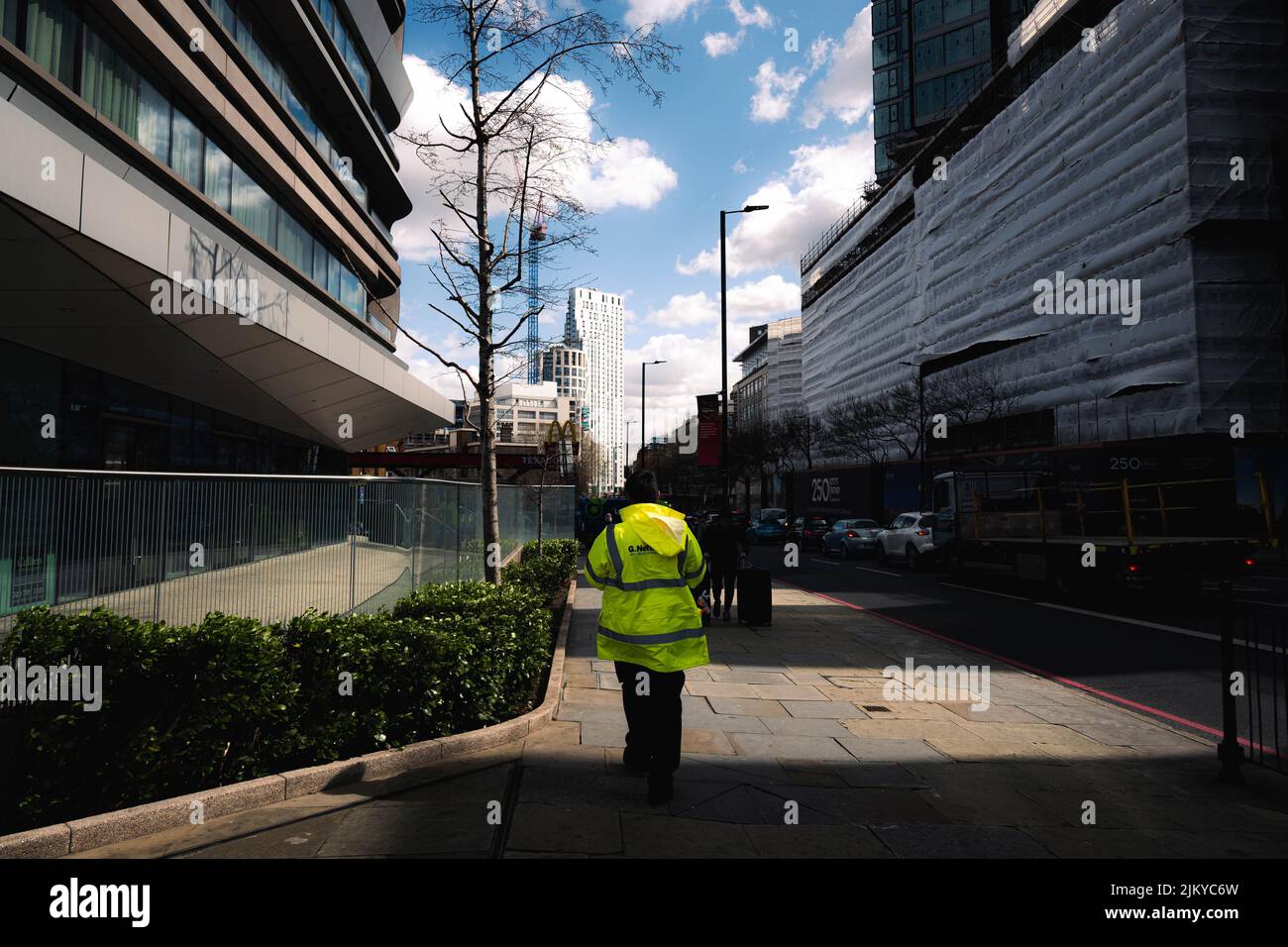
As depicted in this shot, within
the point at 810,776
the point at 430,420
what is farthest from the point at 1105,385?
the point at 810,776

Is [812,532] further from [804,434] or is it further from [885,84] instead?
[885,84]

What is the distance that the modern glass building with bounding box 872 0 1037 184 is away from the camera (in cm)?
6041

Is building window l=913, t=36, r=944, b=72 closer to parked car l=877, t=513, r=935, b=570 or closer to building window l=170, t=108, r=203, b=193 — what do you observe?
parked car l=877, t=513, r=935, b=570

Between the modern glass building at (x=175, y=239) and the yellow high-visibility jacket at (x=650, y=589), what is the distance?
5.77 m

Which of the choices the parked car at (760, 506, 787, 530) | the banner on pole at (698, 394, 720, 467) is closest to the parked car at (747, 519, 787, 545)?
the parked car at (760, 506, 787, 530)

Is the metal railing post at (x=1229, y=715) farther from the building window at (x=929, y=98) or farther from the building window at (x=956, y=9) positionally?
the building window at (x=956, y=9)

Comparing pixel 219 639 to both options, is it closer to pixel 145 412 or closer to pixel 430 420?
pixel 145 412

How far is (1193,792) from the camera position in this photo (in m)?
4.79

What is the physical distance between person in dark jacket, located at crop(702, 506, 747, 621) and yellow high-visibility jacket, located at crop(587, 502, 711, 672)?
21.7 feet

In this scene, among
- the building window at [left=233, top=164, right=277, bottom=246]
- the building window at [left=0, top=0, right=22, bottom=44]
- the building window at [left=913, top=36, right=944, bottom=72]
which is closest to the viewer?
the building window at [left=0, top=0, right=22, bottom=44]

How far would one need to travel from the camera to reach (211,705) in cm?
423

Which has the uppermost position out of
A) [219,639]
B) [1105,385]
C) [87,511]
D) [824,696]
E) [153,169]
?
[153,169]

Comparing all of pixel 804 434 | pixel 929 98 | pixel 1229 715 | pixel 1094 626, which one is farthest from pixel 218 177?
pixel 929 98
